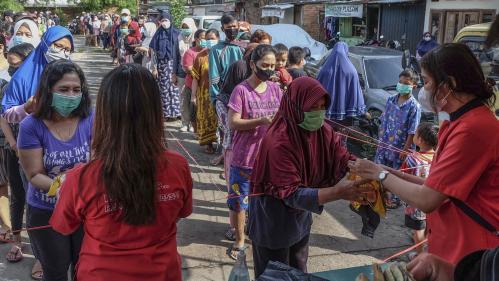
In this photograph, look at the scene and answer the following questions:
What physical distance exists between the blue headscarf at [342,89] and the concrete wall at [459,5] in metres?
8.58

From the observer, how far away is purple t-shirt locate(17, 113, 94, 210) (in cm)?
286

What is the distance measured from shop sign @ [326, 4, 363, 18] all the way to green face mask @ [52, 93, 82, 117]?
19.8 metres

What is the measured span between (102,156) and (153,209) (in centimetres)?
30

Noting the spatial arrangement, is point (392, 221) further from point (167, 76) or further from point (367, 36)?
point (367, 36)

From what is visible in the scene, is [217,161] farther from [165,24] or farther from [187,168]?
[187,168]

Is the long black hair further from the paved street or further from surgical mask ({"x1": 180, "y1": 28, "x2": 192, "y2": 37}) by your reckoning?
surgical mask ({"x1": 180, "y1": 28, "x2": 192, "y2": 37})

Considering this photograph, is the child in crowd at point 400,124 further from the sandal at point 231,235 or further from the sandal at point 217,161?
the sandal at point 217,161

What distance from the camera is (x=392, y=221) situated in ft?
18.0

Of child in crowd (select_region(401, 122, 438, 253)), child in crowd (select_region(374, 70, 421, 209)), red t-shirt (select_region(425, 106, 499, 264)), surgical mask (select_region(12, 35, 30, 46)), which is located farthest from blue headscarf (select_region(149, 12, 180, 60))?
red t-shirt (select_region(425, 106, 499, 264))

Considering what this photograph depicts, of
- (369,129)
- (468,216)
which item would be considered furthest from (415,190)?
(369,129)

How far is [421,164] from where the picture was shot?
4.47 meters

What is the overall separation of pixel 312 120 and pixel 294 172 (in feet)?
1.05

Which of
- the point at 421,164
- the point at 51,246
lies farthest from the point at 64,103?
the point at 421,164

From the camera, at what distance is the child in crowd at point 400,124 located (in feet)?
18.1
